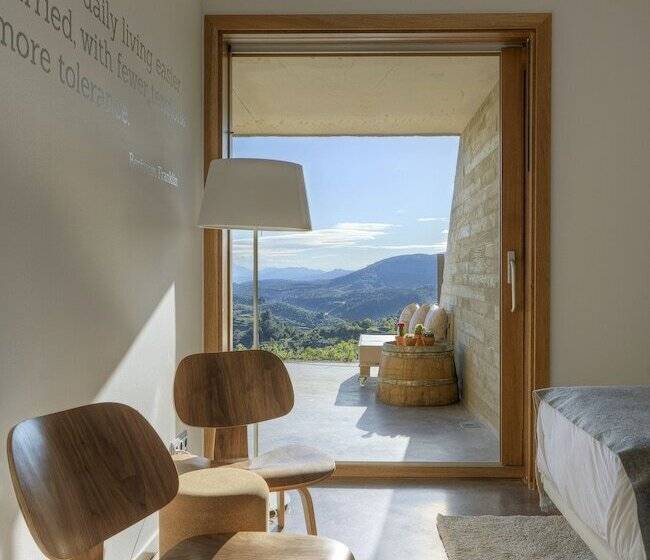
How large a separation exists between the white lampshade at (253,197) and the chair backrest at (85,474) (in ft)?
3.27

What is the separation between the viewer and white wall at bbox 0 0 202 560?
146cm

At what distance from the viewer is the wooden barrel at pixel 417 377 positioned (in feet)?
12.1

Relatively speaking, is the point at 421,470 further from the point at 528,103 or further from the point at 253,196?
the point at 528,103

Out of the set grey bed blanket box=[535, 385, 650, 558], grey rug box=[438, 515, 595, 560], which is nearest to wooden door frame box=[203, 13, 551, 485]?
grey rug box=[438, 515, 595, 560]

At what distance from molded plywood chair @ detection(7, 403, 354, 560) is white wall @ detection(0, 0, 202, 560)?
20 cm

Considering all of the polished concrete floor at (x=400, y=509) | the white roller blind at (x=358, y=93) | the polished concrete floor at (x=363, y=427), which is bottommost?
the polished concrete floor at (x=400, y=509)

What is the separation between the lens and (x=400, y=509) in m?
2.88

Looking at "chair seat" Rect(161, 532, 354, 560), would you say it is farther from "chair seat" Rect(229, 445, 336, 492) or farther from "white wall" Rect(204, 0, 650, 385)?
"white wall" Rect(204, 0, 650, 385)

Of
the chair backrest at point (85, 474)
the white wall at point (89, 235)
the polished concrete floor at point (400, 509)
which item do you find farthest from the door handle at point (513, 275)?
Answer: the chair backrest at point (85, 474)

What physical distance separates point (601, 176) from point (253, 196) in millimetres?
1813

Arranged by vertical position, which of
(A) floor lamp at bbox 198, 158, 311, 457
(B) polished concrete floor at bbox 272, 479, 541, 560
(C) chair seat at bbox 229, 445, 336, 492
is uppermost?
(A) floor lamp at bbox 198, 158, 311, 457

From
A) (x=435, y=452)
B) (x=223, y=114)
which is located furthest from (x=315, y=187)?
(x=435, y=452)

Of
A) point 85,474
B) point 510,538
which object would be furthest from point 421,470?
point 85,474

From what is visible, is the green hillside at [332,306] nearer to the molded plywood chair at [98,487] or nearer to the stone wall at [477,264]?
the stone wall at [477,264]
